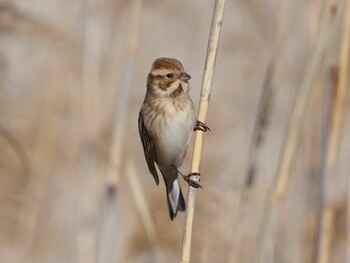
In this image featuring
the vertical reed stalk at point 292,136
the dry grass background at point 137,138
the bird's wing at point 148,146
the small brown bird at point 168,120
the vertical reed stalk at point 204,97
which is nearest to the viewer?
the vertical reed stalk at point 204,97

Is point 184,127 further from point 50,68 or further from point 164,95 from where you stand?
point 50,68

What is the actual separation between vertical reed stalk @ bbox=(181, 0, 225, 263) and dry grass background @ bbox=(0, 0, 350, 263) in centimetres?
27

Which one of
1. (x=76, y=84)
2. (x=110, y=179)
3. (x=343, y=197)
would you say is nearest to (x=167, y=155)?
(x=110, y=179)

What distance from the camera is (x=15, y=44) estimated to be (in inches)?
104

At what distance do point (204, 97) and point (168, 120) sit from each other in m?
0.60

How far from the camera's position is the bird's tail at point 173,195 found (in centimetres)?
234

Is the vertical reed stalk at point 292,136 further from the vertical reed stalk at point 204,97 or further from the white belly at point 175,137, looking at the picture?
the white belly at point 175,137

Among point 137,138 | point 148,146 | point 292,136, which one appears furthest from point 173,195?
point 137,138

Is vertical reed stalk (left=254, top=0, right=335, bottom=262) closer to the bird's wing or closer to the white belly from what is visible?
the white belly

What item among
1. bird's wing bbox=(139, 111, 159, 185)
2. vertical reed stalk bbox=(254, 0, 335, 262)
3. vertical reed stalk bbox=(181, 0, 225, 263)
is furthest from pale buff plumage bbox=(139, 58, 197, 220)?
vertical reed stalk bbox=(181, 0, 225, 263)

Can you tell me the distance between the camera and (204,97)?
1.73 meters

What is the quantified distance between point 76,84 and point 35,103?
0.18 m

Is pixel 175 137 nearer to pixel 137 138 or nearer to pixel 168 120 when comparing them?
pixel 168 120

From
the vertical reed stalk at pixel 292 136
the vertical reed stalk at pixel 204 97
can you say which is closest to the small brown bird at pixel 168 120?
the vertical reed stalk at pixel 292 136
